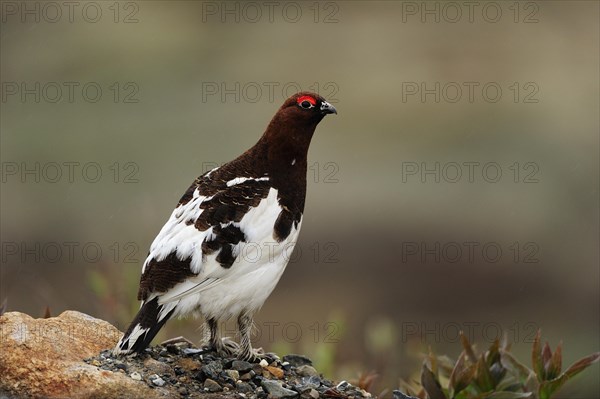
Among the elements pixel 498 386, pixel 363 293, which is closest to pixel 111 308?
pixel 498 386

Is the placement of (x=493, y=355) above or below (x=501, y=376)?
above

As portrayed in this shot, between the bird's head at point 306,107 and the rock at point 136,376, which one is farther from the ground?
the bird's head at point 306,107

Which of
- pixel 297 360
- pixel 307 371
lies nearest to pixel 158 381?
pixel 307 371

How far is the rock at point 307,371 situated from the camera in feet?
23.4

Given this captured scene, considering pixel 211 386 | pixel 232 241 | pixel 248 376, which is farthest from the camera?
pixel 232 241

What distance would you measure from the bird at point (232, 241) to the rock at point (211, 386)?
0.42 m

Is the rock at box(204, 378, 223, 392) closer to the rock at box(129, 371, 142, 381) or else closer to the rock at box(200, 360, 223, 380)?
the rock at box(200, 360, 223, 380)

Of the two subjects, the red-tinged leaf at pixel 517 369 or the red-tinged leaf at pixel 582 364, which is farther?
the red-tinged leaf at pixel 517 369

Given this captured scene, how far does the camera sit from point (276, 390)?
263 inches

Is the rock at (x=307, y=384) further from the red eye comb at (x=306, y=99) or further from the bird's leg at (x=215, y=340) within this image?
the red eye comb at (x=306, y=99)

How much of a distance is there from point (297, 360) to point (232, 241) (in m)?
0.92

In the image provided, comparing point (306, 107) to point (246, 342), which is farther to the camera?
point (306, 107)

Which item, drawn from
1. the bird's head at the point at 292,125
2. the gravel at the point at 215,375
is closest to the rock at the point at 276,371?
the gravel at the point at 215,375

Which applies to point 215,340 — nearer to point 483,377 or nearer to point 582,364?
point 483,377
